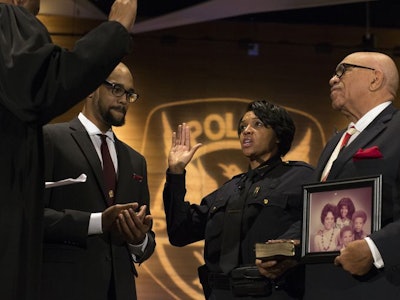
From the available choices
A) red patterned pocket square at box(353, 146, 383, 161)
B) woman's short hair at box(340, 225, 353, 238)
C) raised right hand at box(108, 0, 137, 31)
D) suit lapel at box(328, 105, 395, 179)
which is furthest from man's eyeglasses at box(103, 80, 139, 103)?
raised right hand at box(108, 0, 137, 31)

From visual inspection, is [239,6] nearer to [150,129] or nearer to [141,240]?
[150,129]

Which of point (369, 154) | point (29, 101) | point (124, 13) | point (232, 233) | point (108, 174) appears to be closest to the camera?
point (29, 101)

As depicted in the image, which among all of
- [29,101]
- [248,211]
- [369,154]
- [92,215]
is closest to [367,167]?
[369,154]

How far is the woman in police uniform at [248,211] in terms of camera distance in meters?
3.49

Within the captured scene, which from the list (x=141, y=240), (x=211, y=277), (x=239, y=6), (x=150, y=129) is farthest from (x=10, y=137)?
(x=150, y=129)

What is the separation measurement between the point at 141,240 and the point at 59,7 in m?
4.15

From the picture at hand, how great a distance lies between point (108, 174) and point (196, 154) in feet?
12.1

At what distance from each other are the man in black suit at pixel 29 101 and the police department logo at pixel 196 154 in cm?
494

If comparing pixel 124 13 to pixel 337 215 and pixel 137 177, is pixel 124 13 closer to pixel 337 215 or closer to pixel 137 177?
pixel 337 215

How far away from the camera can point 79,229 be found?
119 inches

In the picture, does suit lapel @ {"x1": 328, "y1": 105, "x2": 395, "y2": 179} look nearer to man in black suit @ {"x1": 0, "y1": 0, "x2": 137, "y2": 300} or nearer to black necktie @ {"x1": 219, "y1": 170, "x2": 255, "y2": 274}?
black necktie @ {"x1": 219, "y1": 170, "x2": 255, "y2": 274}

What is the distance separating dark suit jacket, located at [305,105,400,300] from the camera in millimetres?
2701

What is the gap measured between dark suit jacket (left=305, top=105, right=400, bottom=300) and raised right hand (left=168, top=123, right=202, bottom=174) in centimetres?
98

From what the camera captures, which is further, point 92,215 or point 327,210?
point 92,215
